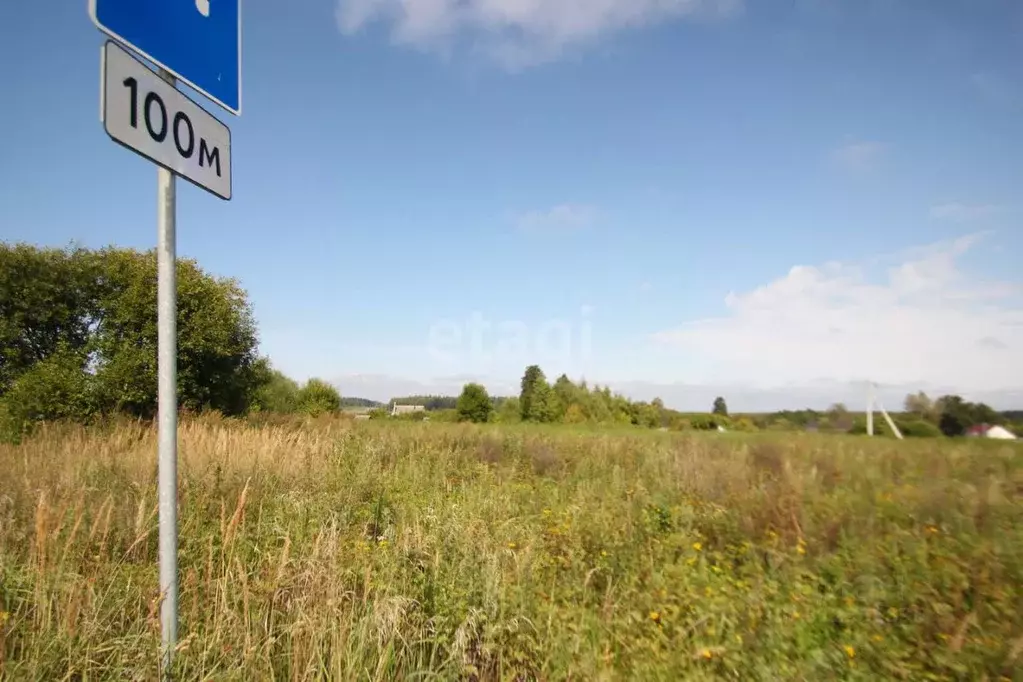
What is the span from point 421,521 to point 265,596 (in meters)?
1.98

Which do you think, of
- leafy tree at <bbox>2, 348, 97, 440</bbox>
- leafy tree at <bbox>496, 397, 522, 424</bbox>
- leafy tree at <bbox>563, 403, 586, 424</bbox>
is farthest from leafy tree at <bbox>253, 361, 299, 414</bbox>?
leafy tree at <bbox>563, 403, 586, 424</bbox>

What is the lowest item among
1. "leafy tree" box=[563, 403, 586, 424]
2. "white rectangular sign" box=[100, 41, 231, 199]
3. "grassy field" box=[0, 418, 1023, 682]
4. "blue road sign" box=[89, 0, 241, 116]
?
"leafy tree" box=[563, 403, 586, 424]

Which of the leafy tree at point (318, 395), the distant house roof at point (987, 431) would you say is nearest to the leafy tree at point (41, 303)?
the leafy tree at point (318, 395)

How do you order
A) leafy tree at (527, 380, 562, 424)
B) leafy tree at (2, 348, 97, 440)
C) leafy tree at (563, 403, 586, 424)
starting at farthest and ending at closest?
leafy tree at (527, 380, 562, 424) → leafy tree at (563, 403, 586, 424) → leafy tree at (2, 348, 97, 440)

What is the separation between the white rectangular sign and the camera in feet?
5.35

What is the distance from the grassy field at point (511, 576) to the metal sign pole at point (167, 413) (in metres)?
0.12

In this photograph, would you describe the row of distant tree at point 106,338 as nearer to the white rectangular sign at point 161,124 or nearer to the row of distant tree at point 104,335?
the row of distant tree at point 104,335

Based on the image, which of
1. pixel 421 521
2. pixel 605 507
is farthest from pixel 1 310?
pixel 605 507

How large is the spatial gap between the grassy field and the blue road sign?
2182 millimetres

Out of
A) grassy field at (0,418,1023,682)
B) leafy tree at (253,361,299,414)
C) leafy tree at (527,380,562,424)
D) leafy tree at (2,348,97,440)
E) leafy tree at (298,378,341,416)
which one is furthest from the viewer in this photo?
leafy tree at (527,380,562,424)

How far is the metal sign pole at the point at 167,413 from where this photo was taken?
1913 mm

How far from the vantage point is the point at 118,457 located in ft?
19.1

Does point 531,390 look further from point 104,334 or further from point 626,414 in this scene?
point 104,334

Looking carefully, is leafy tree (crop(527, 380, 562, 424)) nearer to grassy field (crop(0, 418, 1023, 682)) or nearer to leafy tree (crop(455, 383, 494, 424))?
leafy tree (crop(455, 383, 494, 424))
